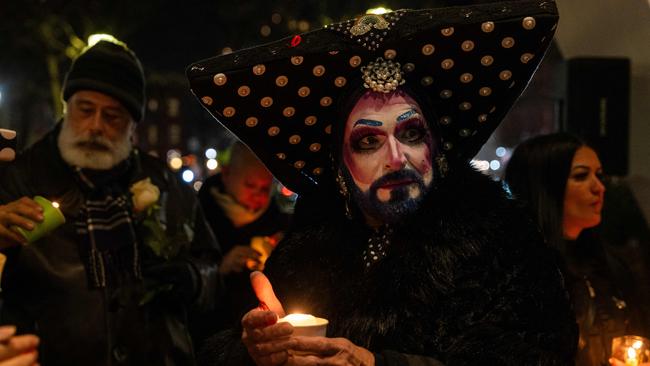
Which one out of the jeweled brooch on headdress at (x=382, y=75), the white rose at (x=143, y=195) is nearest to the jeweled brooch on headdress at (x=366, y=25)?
the jeweled brooch on headdress at (x=382, y=75)

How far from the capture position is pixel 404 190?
2.54 metres

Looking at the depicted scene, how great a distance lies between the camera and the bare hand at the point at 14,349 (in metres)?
1.89

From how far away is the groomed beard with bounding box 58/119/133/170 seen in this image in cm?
400

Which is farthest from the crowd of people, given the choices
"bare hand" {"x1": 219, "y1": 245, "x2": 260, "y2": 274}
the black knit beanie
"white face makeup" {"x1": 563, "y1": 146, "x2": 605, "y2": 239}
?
"bare hand" {"x1": 219, "y1": 245, "x2": 260, "y2": 274}

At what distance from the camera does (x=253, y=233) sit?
212 inches

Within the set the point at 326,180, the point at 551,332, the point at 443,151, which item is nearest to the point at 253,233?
the point at 326,180

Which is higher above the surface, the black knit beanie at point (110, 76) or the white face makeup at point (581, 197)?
the black knit beanie at point (110, 76)

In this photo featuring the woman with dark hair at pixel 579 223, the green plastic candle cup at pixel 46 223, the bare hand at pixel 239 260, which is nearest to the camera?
the green plastic candle cup at pixel 46 223

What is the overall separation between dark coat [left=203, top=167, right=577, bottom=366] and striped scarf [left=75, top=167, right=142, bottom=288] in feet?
4.23

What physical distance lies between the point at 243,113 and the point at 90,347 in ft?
5.54

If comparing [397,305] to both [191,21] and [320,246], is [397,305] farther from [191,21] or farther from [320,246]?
[191,21]

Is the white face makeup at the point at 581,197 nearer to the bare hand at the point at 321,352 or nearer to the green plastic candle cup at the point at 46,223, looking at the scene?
the bare hand at the point at 321,352

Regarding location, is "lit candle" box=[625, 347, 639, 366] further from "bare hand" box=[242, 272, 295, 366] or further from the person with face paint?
"bare hand" box=[242, 272, 295, 366]

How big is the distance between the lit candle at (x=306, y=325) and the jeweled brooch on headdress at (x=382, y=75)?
0.89m
